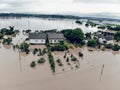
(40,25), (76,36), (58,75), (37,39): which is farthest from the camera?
(40,25)

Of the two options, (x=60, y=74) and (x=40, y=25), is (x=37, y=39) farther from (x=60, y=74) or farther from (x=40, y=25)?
(x=40, y=25)

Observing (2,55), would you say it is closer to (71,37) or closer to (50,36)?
(50,36)

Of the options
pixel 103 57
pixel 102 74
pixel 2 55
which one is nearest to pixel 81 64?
pixel 102 74

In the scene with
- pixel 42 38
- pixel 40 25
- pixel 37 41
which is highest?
pixel 42 38

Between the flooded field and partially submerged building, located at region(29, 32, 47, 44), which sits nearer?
partially submerged building, located at region(29, 32, 47, 44)

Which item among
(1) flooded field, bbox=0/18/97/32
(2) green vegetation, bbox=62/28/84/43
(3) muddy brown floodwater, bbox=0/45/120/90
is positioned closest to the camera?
(3) muddy brown floodwater, bbox=0/45/120/90

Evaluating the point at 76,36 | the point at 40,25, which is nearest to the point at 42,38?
the point at 76,36

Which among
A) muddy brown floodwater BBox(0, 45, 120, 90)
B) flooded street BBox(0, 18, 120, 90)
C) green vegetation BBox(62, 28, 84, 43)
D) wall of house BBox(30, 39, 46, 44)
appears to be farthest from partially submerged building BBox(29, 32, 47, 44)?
muddy brown floodwater BBox(0, 45, 120, 90)

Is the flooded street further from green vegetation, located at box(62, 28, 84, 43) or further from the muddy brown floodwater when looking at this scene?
green vegetation, located at box(62, 28, 84, 43)
